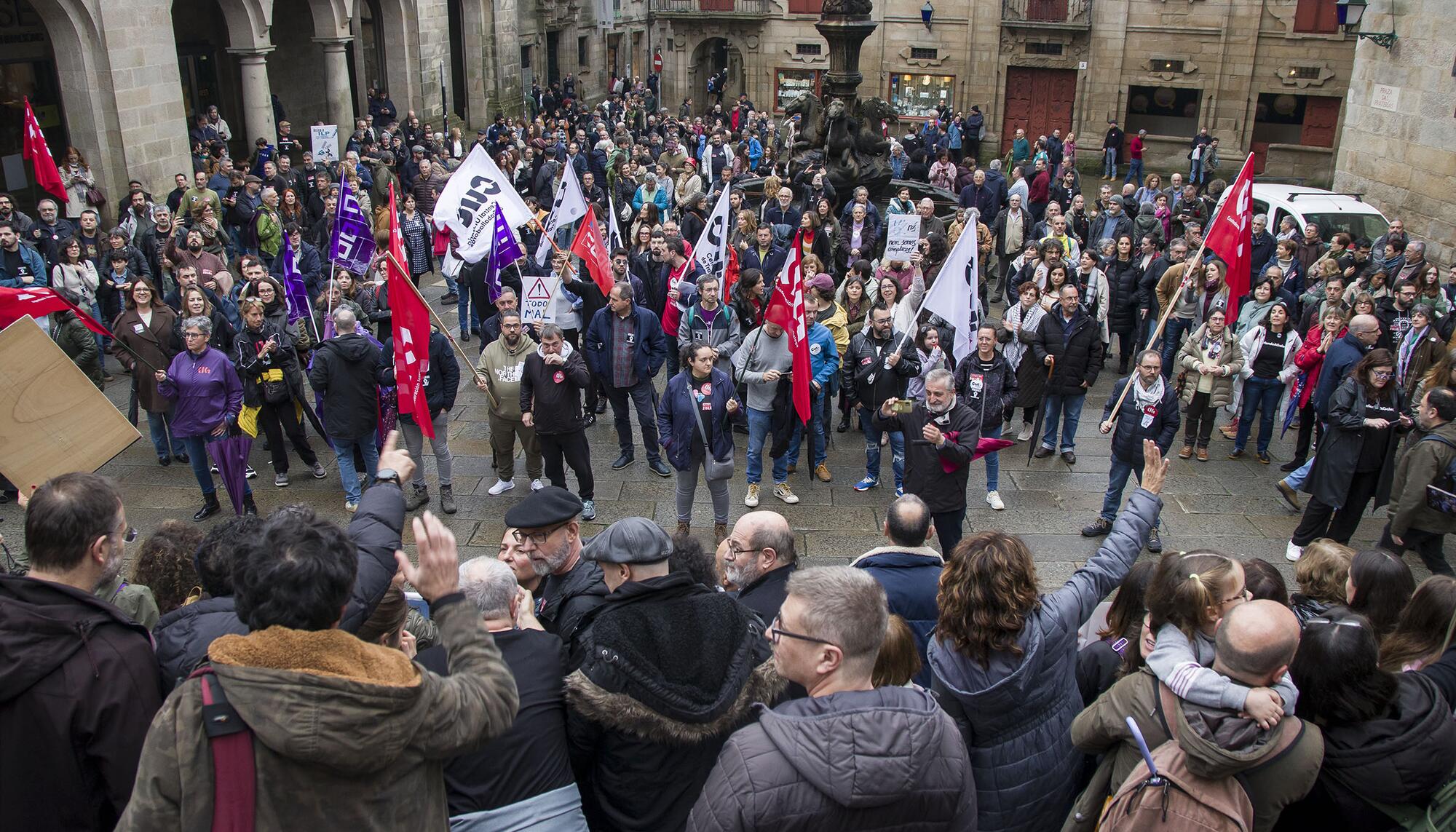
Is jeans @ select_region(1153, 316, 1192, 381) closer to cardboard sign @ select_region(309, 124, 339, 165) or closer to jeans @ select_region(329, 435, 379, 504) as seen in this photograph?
jeans @ select_region(329, 435, 379, 504)

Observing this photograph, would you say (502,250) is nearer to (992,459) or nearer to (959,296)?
(959,296)

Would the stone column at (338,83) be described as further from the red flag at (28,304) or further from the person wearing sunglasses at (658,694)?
the person wearing sunglasses at (658,694)

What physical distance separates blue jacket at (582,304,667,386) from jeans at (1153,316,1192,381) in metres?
5.69

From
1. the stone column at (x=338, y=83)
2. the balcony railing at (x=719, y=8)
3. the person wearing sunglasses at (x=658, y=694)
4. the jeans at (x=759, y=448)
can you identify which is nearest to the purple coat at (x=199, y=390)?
the jeans at (x=759, y=448)

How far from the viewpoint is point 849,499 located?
9.34 meters

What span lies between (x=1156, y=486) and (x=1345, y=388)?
4.77 metres

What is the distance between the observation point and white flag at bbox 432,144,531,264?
1019 centimetres

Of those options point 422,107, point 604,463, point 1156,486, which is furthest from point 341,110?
point 1156,486

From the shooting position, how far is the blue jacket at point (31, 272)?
36.2ft

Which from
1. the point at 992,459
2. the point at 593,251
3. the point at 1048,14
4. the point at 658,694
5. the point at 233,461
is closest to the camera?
the point at 658,694

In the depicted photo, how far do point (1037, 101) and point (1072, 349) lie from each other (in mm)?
25728

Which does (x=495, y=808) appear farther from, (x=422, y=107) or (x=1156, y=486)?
(x=422, y=107)

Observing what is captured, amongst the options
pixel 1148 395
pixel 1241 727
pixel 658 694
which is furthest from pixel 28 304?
pixel 1148 395

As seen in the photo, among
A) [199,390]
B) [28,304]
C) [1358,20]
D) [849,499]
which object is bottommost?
[849,499]
